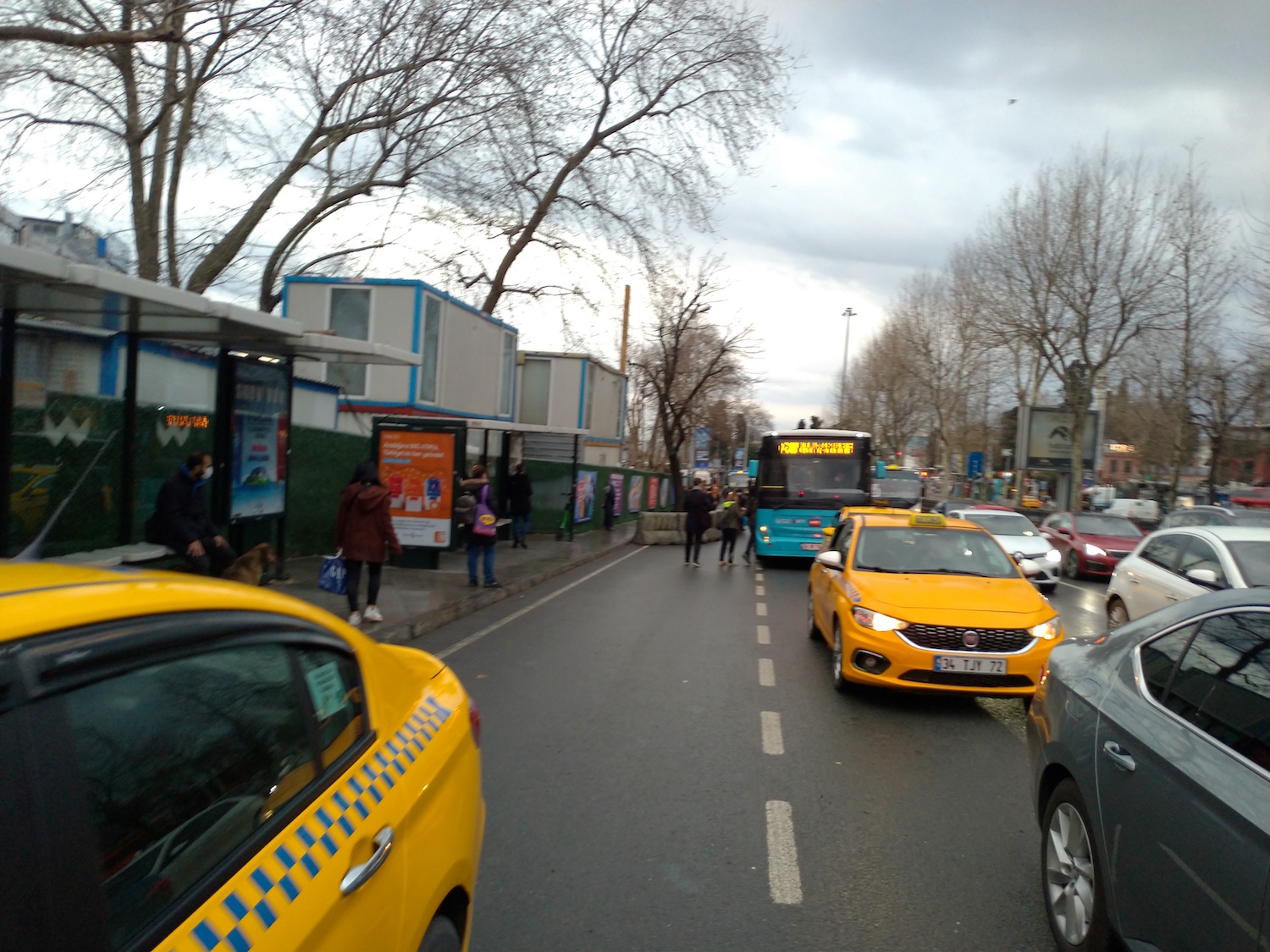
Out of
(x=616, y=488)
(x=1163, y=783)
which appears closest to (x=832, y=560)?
(x=1163, y=783)

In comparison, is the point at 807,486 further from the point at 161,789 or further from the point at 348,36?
the point at 161,789

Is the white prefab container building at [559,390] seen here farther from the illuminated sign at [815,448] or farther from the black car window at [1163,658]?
the black car window at [1163,658]

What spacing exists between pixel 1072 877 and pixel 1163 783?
2.72 ft

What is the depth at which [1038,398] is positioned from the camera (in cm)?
5553

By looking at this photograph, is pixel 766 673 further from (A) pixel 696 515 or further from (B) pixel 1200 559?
(A) pixel 696 515

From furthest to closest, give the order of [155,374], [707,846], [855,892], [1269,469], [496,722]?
[1269,469] < [155,374] < [496,722] < [707,846] < [855,892]

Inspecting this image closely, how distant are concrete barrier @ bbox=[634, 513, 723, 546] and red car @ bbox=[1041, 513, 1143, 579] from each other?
31.5 ft

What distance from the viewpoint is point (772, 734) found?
691 cm

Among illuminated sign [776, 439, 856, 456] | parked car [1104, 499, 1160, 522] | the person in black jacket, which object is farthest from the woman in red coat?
parked car [1104, 499, 1160, 522]

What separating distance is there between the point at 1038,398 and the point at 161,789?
194 ft

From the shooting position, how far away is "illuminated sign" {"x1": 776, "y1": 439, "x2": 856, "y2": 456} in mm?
21656

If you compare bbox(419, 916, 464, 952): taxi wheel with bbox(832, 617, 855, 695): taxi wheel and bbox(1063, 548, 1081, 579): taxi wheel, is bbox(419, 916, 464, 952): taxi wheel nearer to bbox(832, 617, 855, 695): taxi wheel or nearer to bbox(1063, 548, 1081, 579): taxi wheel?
bbox(832, 617, 855, 695): taxi wheel

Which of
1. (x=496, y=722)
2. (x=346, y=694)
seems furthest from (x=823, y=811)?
(x=346, y=694)

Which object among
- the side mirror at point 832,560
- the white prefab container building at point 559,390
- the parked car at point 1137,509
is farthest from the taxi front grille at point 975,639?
the parked car at point 1137,509
